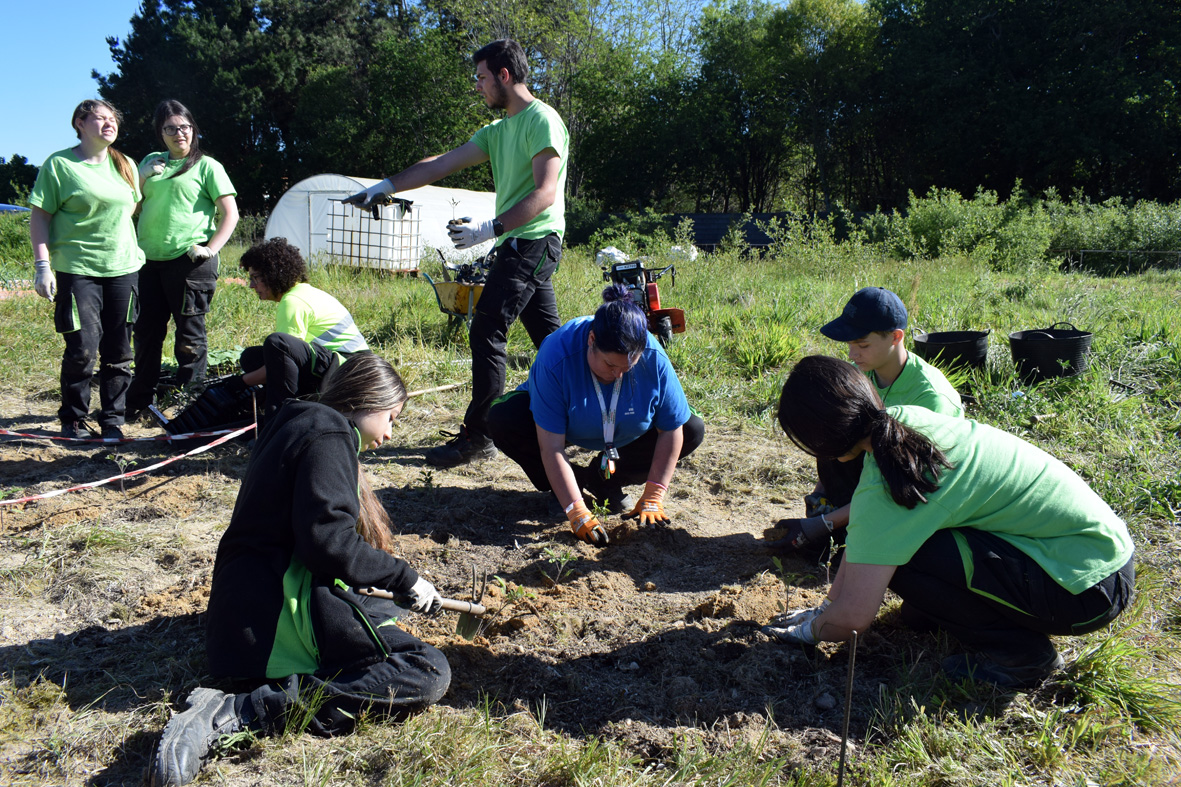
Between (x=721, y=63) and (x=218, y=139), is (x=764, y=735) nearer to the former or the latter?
(x=721, y=63)

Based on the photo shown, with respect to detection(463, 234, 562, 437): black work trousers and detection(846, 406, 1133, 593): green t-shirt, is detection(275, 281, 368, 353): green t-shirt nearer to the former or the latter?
detection(463, 234, 562, 437): black work trousers

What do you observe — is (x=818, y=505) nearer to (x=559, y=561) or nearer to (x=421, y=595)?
(x=559, y=561)

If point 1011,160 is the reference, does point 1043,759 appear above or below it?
below

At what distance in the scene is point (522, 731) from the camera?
2.01 metres

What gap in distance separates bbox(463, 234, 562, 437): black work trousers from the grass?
559mm

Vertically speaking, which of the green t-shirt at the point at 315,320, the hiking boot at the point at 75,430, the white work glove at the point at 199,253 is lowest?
the hiking boot at the point at 75,430

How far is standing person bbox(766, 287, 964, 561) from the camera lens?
8.88 ft

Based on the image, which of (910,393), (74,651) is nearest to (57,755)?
(74,651)

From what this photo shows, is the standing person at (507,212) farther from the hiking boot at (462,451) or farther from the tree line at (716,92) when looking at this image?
the tree line at (716,92)

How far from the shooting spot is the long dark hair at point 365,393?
212 centimetres

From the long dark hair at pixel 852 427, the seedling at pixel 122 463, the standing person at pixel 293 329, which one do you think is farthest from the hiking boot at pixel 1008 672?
the seedling at pixel 122 463

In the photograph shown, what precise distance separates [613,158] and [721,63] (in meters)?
5.22

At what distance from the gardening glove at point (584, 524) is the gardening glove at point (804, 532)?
0.70m

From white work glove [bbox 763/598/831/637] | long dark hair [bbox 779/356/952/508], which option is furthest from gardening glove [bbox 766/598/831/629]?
long dark hair [bbox 779/356/952/508]
